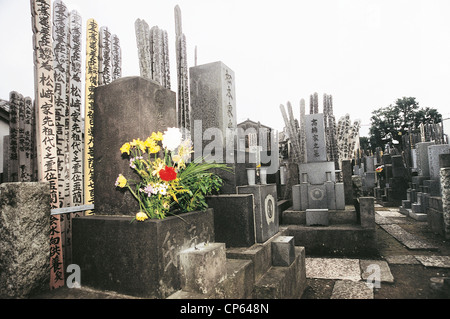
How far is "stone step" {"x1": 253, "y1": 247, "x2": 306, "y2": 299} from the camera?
9.40ft

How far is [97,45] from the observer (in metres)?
3.66

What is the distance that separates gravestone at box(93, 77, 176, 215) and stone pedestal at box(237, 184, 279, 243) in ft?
5.91

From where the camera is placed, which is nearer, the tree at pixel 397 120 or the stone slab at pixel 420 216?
the stone slab at pixel 420 216

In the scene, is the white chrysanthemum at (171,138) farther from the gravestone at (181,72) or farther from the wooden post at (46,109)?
the gravestone at (181,72)

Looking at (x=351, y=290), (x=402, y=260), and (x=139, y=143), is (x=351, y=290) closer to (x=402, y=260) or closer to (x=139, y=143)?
(x=402, y=260)

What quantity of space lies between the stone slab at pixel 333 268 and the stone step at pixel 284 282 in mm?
693

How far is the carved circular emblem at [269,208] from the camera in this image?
4.18 metres

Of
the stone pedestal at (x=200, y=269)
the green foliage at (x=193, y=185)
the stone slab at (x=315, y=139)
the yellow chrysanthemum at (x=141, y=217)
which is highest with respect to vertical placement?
the stone slab at (x=315, y=139)

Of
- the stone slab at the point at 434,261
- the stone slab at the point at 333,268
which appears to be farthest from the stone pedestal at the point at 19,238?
the stone slab at the point at 434,261

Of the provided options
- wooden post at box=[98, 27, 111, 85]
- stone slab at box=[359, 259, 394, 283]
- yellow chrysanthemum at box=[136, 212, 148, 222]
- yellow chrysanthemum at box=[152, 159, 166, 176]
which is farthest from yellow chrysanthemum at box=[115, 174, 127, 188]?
stone slab at box=[359, 259, 394, 283]

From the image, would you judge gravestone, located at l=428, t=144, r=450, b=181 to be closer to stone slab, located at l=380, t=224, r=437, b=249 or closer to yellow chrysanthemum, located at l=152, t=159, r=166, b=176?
stone slab, located at l=380, t=224, r=437, b=249

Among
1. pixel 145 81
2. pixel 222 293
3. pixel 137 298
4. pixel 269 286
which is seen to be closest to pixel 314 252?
pixel 269 286

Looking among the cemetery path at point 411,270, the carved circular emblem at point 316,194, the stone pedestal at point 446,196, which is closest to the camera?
the cemetery path at point 411,270

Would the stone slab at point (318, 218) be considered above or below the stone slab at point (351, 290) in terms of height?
above
